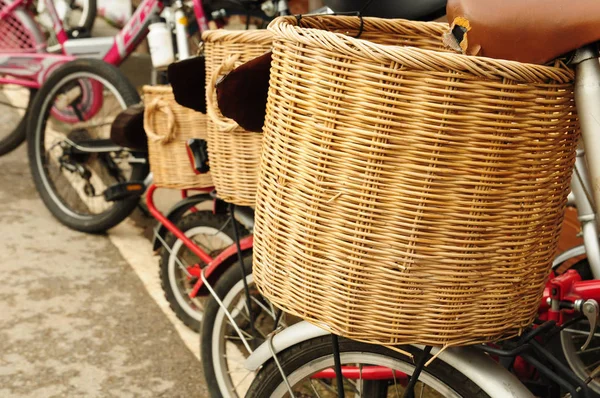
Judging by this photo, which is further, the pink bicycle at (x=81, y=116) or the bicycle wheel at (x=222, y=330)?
the pink bicycle at (x=81, y=116)

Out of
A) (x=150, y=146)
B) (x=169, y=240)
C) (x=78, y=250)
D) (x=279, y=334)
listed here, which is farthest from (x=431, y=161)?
(x=78, y=250)

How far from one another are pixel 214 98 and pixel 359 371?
103cm

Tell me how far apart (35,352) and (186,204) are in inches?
34.8

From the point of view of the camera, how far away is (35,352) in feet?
9.36

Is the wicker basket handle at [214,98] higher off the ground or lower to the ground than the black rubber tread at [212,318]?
higher

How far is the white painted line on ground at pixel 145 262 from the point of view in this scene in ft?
10.3

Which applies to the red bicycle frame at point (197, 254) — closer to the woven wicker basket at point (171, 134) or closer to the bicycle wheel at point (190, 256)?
the bicycle wheel at point (190, 256)

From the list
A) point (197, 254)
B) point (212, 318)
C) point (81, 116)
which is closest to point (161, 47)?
point (81, 116)

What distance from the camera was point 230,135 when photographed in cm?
227

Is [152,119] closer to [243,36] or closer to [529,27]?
[243,36]

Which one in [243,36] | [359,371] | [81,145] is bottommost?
[81,145]

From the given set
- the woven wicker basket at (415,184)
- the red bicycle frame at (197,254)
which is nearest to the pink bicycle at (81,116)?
the red bicycle frame at (197,254)

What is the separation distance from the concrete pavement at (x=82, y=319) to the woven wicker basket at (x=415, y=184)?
155 centimetres

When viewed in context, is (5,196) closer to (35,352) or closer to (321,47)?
(35,352)
